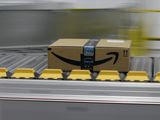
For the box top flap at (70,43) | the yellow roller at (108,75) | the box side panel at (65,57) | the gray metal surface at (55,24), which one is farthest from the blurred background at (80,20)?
the yellow roller at (108,75)

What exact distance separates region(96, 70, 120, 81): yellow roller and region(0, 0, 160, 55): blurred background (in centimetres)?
183

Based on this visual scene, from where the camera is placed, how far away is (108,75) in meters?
1.47

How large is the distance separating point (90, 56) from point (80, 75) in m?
0.11

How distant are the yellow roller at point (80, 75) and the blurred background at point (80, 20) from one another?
1.84 metres

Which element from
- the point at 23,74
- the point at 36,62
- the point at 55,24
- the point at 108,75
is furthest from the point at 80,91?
the point at 55,24

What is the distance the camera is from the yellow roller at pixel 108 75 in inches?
57.2

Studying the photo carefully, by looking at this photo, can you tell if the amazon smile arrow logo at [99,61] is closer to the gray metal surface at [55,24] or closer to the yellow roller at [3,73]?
the yellow roller at [3,73]

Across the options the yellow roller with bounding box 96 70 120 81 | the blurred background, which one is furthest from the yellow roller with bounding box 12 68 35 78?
the blurred background

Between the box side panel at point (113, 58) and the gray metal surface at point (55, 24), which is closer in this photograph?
the box side panel at point (113, 58)

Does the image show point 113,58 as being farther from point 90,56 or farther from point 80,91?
point 80,91

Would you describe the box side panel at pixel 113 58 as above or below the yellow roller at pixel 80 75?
above

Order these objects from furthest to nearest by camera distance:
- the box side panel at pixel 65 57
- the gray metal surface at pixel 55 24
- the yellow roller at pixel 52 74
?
the gray metal surface at pixel 55 24 → the box side panel at pixel 65 57 → the yellow roller at pixel 52 74

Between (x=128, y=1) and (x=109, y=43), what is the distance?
2477 mm

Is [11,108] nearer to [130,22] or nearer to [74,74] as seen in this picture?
[74,74]
